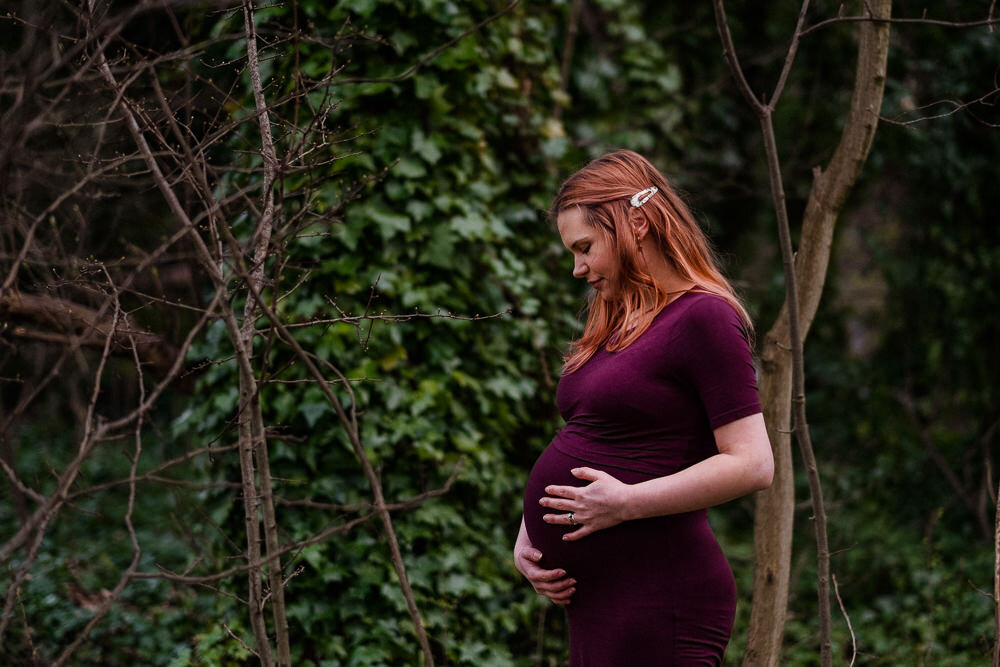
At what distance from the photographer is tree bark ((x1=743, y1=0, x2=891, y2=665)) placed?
248cm

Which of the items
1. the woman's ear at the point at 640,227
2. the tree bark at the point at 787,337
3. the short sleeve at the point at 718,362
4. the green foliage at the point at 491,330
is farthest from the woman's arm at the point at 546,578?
the tree bark at the point at 787,337

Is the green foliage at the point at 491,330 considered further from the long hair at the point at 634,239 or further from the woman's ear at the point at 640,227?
the woman's ear at the point at 640,227

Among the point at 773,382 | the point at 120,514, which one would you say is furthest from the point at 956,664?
the point at 120,514

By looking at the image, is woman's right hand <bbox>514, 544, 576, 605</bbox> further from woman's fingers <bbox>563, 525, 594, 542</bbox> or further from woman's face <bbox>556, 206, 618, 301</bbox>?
woman's face <bbox>556, 206, 618, 301</bbox>

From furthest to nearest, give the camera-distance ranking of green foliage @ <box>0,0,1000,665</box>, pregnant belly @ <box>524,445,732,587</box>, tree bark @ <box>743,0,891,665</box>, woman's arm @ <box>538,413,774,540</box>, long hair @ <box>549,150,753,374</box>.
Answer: green foliage @ <box>0,0,1000,665</box> < tree bark @ <box>743,0,891,665</box> < long hair @ <box>549,150,753,374</box> < pregnant belly @ <box>524,445,732,587</box> < woman's arm @ <box>538,413,774,540</box>

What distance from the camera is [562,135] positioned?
13.5 ft

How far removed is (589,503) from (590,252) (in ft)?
1.92

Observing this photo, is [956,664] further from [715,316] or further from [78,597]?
[78,597]

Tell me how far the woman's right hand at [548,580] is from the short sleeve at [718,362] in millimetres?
534

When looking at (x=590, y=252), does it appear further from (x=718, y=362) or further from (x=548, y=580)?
(x=548, y=580)

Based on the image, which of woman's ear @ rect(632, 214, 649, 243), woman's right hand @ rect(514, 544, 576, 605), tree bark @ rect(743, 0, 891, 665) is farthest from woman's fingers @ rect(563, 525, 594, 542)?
tree bark @ rect(743, 0, 891, 665)

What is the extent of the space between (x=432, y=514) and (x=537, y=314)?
1117mm

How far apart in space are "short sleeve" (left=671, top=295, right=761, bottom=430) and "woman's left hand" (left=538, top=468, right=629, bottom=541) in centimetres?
25

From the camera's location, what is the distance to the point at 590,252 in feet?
6.26
